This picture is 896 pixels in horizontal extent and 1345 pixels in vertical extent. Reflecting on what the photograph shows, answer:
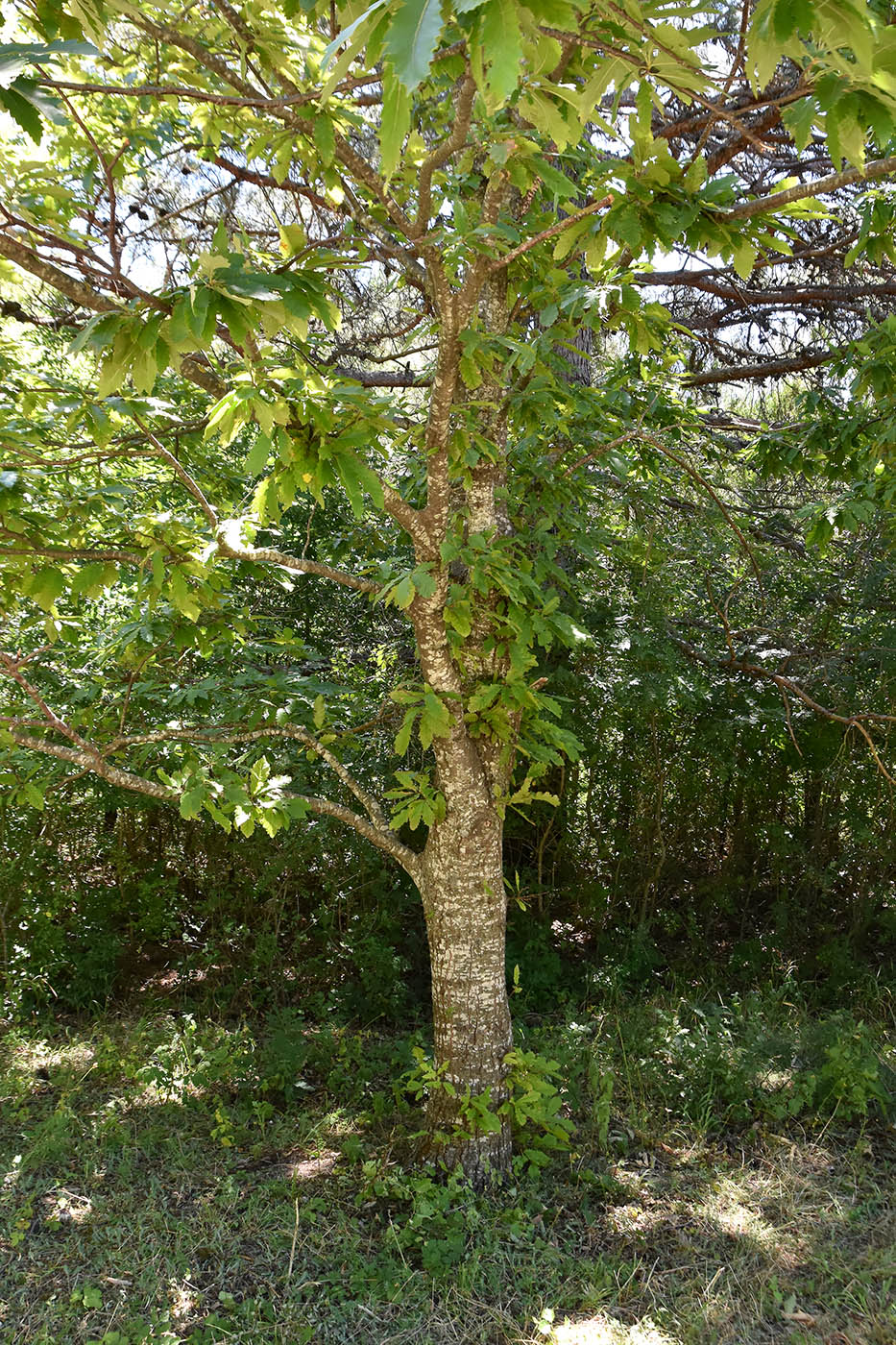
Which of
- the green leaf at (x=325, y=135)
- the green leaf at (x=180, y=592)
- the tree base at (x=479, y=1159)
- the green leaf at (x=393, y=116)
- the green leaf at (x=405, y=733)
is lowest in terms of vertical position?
the tree base at (x=479, y=1159)

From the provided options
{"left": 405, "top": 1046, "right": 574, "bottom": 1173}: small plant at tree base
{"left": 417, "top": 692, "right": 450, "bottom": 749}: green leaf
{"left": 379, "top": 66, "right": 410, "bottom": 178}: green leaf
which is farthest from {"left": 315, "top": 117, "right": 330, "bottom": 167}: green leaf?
{"left": 405, "top": 1046, "right": 574, "bottom": 1173}: small plant at tree base

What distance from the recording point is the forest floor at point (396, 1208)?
248 cm

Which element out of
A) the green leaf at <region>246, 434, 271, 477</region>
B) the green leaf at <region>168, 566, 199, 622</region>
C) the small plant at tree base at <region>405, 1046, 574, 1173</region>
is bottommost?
the small plant at tree base at <region>405, 1046, 574, 1173</region>

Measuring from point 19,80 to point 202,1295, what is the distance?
9.76 feet

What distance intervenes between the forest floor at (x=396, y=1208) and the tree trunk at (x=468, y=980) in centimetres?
15

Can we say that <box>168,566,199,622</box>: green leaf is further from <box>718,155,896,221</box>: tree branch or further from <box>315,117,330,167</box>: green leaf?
<box>718,155,896,221</box>: tree branch

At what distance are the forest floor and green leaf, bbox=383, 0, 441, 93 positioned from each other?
2757 mm

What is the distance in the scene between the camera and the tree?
1.60m

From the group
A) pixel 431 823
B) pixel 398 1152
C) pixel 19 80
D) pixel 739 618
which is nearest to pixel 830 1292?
pixel 398 1152

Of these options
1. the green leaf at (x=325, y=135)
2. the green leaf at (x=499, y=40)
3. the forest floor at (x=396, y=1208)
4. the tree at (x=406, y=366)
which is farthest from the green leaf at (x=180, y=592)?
the forest floor at (x=396, y=1208)

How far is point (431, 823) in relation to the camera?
294 cm

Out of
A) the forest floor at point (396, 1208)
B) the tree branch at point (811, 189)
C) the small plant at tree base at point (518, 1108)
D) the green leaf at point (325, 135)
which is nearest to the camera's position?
the tree branch at point (811, 189)

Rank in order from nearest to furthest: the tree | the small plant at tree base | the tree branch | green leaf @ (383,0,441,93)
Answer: green leaf @ (383,0,441,93)
the tree
the tree branch
the small plant at tree base

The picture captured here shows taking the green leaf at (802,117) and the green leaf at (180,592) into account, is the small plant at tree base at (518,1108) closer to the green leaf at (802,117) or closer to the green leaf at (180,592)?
the green leaf at (180,592)
